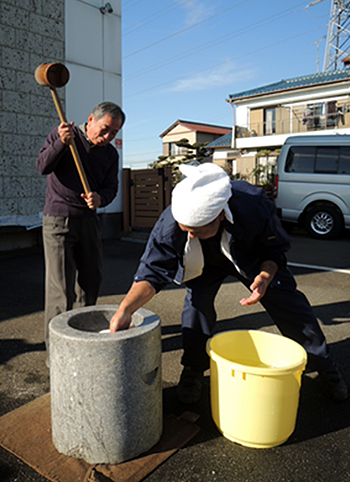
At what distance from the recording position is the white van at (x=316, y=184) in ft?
33.8

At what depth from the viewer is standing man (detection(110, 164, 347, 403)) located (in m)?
1.99

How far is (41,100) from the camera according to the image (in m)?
8.16

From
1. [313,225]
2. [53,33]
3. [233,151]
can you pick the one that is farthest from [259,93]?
[53,33]

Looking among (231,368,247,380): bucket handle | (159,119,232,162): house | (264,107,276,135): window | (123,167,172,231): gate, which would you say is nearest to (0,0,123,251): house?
(123,167,172,231): gate

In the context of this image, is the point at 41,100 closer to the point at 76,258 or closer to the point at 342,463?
the point at 76,258

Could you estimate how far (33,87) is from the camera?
8023mm

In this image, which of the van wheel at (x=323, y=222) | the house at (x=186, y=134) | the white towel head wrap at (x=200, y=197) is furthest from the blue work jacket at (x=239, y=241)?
the house at (x=186, y=134)

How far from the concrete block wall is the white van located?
602 cm

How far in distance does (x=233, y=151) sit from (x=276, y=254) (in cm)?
2611

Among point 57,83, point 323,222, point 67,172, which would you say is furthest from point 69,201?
point 323,222

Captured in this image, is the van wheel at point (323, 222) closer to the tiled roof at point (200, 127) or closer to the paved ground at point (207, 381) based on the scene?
the paved ground at point (207, 381)

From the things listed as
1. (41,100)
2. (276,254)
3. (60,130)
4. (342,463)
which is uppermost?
(41,100)

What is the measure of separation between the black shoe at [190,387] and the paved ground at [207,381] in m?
0.05

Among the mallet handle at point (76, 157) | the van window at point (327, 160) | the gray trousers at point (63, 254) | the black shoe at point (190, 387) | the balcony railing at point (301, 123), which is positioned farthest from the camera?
the balcony railing at point (301, 123)
